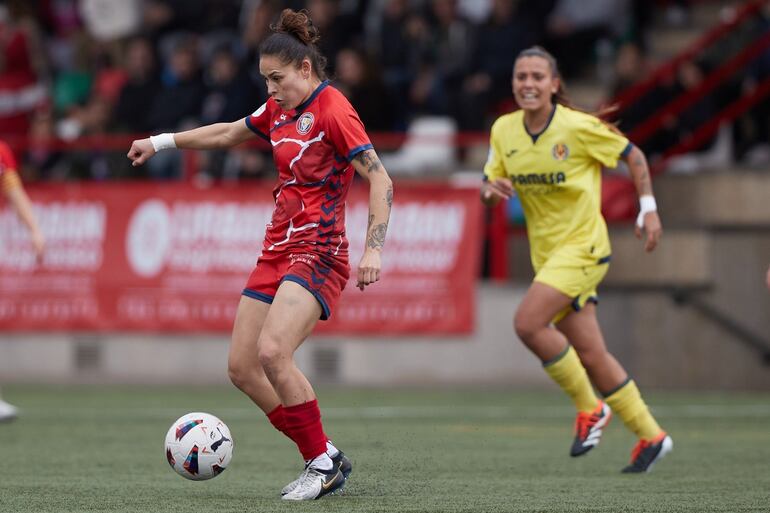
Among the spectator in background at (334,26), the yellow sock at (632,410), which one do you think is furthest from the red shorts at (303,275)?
the spectator in background at (334,26)

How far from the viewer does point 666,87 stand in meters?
16.5

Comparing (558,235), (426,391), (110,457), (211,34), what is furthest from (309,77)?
(211,34)

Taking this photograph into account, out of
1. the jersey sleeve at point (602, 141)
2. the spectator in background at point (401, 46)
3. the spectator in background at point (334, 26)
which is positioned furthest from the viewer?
the spectator in background at point (334, 26)

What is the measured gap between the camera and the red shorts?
24.4 feet

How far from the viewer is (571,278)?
9242 mm

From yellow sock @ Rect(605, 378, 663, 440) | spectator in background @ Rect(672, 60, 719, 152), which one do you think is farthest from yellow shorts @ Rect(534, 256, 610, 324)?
spectator in background @ Rect(672, 60, 719, 152)

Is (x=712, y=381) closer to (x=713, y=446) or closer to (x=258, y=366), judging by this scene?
(x=713, y=446)

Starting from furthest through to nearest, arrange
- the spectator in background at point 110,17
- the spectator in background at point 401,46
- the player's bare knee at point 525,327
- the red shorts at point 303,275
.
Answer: the spectator in background at point 110,17 < the spectator in background at point 401,46 < the player's bare knee at point 525,327 < the red shorts at point 303,275

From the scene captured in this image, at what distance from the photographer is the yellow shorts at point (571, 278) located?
923cm

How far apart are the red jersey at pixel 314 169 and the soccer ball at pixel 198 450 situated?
0.96 meters

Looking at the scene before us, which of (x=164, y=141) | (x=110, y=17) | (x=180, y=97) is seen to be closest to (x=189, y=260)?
(x=180, y=97)

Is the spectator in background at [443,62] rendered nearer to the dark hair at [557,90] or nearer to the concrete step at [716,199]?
the concrete step at [716,199]

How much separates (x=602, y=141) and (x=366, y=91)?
782cm

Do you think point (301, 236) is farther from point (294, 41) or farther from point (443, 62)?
point (443, 62)
